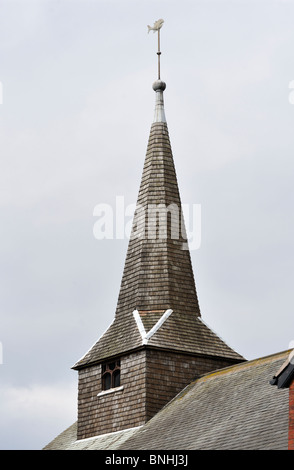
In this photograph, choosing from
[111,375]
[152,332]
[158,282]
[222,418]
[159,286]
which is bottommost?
[222,418]

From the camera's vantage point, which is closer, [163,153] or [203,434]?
[203,434]

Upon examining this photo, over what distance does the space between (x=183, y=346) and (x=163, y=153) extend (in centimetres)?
789

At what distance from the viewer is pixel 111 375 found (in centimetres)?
3516

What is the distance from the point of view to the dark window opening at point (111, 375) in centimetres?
3494

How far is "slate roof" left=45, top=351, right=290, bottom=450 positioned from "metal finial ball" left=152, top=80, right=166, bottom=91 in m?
11.5

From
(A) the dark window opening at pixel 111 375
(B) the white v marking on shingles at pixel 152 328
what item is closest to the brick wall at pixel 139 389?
(A) the dark window opening at pixel 111 375

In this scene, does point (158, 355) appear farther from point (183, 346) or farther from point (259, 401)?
point (259, 401)

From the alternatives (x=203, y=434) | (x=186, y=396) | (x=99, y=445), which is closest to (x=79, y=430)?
(x=99, y=445)

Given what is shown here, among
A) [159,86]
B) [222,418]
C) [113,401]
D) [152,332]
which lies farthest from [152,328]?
[159,86]

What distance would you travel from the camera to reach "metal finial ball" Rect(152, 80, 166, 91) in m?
38.9

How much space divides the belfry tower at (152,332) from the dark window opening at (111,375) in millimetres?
34

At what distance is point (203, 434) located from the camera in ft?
92.0

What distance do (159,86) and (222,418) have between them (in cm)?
1504

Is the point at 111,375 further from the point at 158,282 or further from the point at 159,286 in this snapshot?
the point at 158,282
